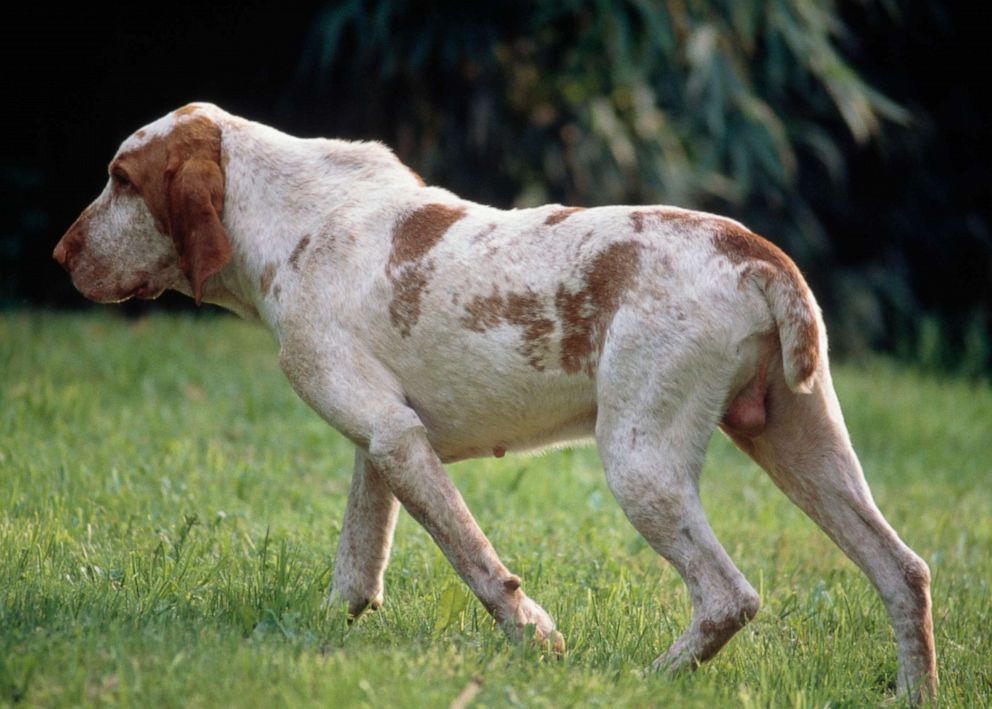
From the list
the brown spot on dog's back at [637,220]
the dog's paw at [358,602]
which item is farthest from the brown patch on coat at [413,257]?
the dog's paw at [358,602]

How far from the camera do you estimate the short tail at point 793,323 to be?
11.6ft

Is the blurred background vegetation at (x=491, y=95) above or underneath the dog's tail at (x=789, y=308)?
underneath

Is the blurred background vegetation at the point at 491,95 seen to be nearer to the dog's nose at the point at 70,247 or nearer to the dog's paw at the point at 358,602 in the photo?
the dog's nose at the point at 70,247

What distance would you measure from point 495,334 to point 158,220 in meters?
1.24

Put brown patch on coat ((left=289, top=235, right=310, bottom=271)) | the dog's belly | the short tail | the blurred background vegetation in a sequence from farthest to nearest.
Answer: the blurred background vegetation, brown patch on coat ((left=289, top=235, right=310, bottom=271)), the dog's belly, the short tail

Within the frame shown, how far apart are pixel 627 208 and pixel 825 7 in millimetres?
8192

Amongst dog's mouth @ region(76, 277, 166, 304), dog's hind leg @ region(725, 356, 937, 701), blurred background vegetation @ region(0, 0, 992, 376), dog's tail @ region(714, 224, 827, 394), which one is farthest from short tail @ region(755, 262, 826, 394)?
blurred background vegetation @ region(0, 0, 992, 376)

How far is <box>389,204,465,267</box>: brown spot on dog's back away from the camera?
396 centimetres

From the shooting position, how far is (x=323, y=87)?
36.0ft

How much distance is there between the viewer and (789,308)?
3.54 metres

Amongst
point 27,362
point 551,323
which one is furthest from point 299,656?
point 27,362

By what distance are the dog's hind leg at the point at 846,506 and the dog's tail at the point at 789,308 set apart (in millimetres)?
185

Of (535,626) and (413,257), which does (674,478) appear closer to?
(535,626)

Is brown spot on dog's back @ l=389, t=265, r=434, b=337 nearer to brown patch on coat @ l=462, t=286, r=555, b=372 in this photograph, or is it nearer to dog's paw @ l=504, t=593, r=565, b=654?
brown patch on coat @ l=462, t=286, r=555, b=372
